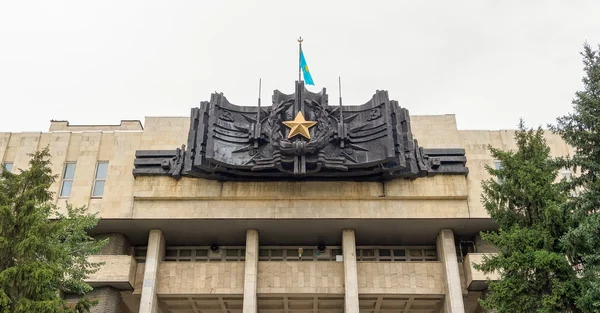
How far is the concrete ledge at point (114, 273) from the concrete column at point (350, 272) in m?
11.1

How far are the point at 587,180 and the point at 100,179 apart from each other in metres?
24.2

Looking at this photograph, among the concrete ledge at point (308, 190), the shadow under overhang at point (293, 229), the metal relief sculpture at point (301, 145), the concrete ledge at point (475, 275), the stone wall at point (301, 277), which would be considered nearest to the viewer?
the metal relief sculpture at point (301, 145)

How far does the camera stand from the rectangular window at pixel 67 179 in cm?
3122

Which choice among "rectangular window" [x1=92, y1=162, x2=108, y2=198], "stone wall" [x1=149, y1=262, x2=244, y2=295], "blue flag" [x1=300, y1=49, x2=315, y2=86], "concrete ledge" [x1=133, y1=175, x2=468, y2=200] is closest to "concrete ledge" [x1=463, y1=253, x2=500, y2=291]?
"concrete ledge" [x1=133, y1=175, x2=468, y2=200]

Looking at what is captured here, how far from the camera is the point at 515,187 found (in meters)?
18.9

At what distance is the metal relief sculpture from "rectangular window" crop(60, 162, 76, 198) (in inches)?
150

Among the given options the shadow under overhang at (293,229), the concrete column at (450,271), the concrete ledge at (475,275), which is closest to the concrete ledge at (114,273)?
the shadow under overhang at (293,229)

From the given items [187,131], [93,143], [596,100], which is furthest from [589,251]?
[93,143]

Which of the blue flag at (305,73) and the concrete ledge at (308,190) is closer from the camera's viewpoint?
the concrete ledge at (308,190)

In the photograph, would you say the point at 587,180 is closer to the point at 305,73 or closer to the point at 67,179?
the point at 305,73

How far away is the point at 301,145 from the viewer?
2816 cm

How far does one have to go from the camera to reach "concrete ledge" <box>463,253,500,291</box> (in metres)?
29.2

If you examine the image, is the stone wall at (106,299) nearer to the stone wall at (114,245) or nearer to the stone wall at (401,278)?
the stone wall at (114,245)

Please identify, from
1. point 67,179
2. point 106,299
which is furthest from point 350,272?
point 67,179
